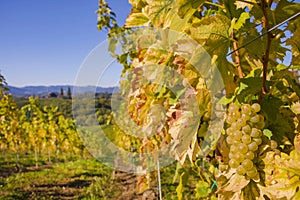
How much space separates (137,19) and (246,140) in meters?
0.98

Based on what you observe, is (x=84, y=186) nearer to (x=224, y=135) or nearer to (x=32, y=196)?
A: (x=32, y=196)

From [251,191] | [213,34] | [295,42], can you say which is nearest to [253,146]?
[251,191]

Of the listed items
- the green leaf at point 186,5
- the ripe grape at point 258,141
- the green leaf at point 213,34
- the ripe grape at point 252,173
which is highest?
the green leaf at point 186,5

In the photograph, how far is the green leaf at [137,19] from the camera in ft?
5.15

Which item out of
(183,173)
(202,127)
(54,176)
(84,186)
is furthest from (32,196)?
(202,127)

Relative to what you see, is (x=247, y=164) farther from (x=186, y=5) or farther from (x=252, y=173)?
(x=186, y=5)

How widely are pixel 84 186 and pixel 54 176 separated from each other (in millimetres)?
2036

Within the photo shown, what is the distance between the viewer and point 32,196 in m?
7.66

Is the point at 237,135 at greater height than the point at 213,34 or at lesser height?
lesser

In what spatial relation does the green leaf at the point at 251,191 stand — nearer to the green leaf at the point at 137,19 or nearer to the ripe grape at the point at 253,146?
the ripe grape at the point at 253,146

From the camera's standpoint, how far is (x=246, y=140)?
0.80 metres

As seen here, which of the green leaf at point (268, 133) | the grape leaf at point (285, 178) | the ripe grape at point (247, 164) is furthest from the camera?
the green leaf at point (268, 133)

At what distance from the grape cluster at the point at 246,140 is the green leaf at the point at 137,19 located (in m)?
0.88

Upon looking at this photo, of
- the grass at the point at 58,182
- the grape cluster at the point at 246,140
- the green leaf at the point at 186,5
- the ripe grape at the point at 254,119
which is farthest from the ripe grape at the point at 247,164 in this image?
the grass at the point at 58,182
